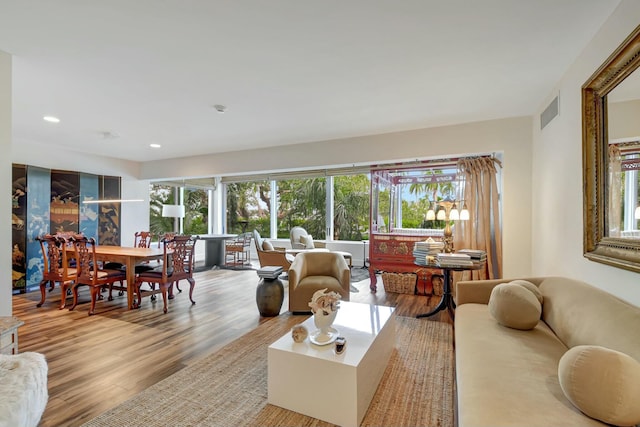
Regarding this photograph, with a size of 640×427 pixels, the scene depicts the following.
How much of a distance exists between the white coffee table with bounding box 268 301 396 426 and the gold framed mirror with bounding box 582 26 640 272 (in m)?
1.56

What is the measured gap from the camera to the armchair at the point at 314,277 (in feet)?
11.8

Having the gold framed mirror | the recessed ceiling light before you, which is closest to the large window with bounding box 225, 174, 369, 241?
the recessed ceiling light

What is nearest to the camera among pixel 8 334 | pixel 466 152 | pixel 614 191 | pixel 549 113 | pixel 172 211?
pixel 614 191

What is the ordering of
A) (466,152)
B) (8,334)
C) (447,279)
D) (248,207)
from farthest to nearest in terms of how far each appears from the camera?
(248,207) < (466,152) < (447,279) < (8,334)

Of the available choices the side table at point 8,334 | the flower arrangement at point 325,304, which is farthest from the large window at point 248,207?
the flower arrangement at point 325,304

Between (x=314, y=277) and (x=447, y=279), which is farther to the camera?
(x=314, y=277)

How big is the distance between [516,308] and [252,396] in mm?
1906

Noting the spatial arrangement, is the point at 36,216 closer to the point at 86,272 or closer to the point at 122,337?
the point at 86,272

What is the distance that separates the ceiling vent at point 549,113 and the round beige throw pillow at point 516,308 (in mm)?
1792

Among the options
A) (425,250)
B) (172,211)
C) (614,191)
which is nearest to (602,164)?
(614,191)

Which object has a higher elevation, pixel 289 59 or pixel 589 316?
pixel 289 59

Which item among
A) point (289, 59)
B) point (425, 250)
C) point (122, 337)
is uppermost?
point (289, 59)

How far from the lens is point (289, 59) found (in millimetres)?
2371

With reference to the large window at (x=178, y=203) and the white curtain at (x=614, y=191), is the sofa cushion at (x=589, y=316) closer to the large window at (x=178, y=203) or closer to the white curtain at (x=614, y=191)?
the white curtain at (x=614, y=191)
